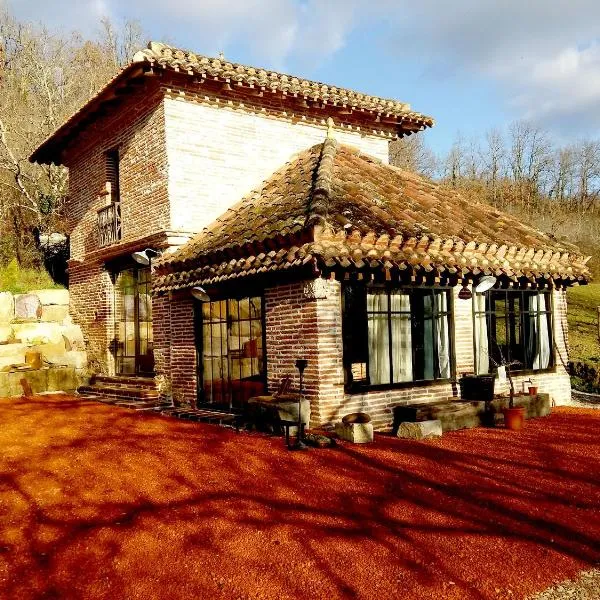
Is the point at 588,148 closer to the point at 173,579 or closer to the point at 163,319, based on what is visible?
the point at 163,319

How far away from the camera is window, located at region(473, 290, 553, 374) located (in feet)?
34.4

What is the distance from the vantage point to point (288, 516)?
4.85 m

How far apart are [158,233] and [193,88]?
2997 mm

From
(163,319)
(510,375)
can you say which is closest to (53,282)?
(163,319)

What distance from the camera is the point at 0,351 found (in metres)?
12.2

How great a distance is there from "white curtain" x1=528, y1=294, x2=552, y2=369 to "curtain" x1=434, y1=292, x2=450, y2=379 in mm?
2468

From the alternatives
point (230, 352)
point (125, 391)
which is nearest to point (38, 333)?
point (125, 391)

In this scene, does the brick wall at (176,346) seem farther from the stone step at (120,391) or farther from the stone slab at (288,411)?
the stone slab at (288,411)

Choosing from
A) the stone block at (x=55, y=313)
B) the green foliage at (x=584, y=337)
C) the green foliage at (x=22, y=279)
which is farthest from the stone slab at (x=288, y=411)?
the green foliage at (x=22, y=279)

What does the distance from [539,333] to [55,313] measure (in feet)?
39.5

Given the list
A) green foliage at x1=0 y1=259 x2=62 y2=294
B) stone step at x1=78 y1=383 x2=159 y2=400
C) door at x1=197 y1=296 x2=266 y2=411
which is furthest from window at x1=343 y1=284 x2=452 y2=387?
green foliage at x1=0 y1=259 x2=62 y2=294

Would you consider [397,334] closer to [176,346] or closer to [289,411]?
[289,411]

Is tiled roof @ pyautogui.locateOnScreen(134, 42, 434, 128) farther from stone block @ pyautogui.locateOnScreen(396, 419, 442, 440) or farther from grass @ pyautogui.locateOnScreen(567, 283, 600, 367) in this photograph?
grass @ pyautogui.locateOnScreen(567, 283, 600, 367)

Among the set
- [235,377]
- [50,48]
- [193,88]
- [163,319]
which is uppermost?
[50,48]
